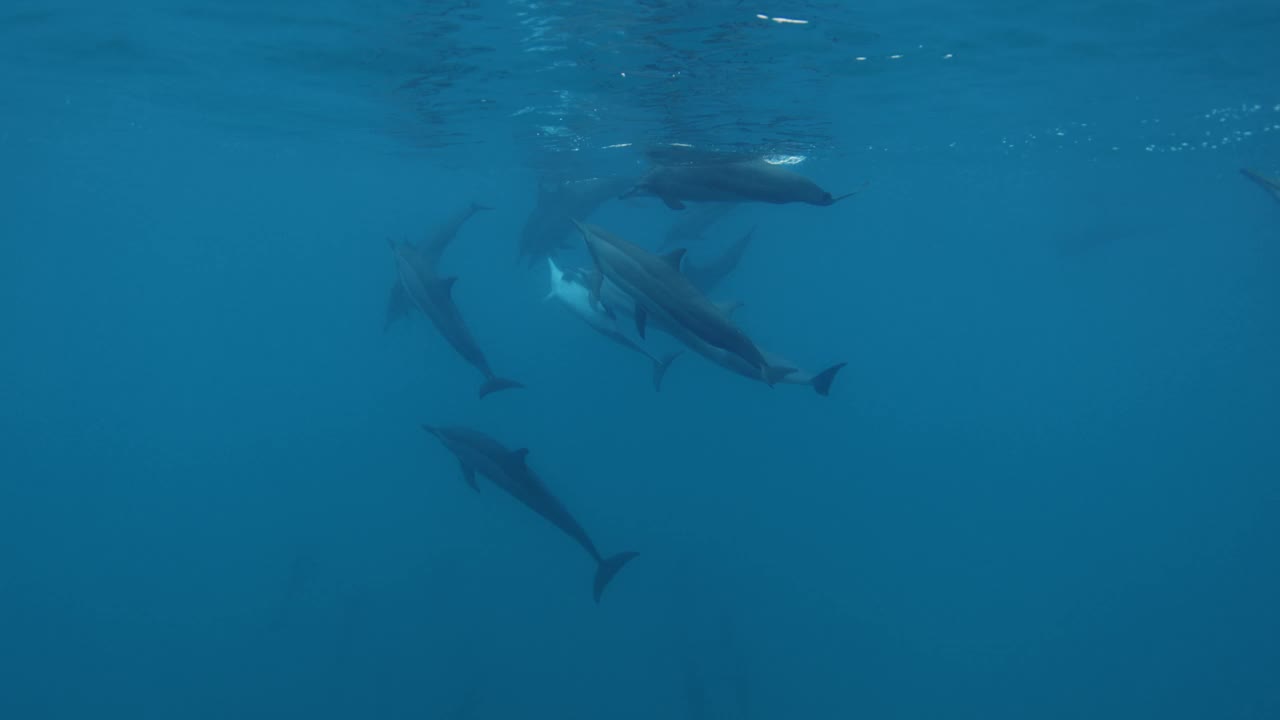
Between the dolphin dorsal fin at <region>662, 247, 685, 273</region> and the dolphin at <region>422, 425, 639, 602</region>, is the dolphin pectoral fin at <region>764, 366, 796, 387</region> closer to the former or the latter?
the dolphin dorsal fin at <region>662, 247, 685, 273</region>

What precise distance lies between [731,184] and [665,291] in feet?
5.38

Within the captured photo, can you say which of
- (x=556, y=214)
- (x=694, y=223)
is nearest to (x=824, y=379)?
(x=694, y=223)

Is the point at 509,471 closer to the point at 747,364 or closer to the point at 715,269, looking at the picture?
the point at 747,364

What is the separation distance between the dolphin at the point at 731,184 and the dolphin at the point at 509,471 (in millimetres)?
2517

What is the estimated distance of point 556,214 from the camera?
13852 millimetres

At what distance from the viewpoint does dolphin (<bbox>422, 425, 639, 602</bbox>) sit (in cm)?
655

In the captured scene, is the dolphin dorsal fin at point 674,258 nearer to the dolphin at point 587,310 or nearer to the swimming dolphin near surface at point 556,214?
the dolphin at point 587,310

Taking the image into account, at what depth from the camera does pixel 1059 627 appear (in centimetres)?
2283

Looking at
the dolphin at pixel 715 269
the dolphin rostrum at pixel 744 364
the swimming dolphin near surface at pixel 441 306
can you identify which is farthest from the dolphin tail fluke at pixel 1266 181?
the swimming dolphin near surface at pixel 441 306

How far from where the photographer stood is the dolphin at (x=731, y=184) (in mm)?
5297

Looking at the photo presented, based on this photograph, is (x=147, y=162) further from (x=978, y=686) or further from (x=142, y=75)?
(x=978, y=686)

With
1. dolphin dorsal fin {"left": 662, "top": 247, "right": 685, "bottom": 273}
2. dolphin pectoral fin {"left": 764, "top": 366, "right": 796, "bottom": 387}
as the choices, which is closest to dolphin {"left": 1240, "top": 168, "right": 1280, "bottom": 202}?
dolphin pectoral fin {"left": 764, "top": 366, "right": 796, "bottom": 387}

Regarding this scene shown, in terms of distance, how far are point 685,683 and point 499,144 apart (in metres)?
14.6

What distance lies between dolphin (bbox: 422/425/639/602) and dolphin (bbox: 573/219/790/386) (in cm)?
228
